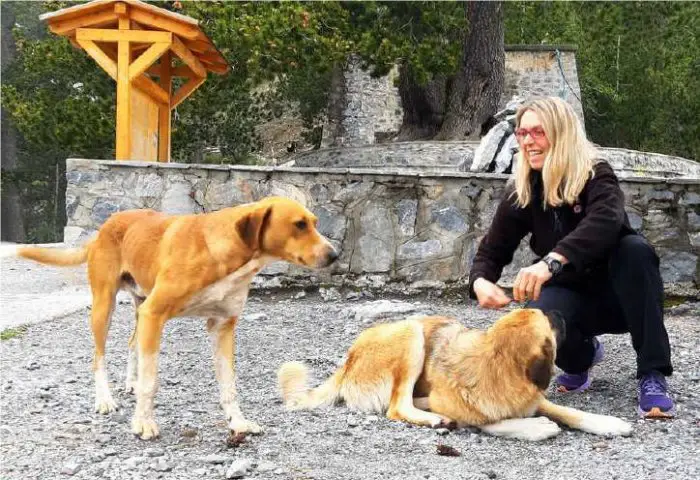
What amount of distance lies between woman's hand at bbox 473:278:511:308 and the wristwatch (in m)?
0.27

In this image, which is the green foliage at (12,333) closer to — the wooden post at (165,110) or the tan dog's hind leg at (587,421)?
the tan dog's hind leg at (587,421)

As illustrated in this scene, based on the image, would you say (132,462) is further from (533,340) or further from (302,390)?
(533,340)

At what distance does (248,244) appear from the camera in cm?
346

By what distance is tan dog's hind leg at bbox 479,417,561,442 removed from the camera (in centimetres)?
372

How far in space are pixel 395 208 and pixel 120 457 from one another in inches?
195

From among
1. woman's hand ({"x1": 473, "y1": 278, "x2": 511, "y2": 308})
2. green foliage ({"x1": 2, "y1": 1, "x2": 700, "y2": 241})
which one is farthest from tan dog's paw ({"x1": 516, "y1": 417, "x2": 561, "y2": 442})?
green foliage ({"x1": 2, "y1": 1, "x2": 700, "y2": 241})

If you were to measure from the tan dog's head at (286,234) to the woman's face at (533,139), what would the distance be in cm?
138

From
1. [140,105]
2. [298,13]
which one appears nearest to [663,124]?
[298,13]

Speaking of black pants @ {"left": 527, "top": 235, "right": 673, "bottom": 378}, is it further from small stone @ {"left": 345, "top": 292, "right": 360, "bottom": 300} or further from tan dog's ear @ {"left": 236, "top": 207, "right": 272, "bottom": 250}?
small stone @ {"left": 345, "top": 292, "right": 360, "bottom": 300}

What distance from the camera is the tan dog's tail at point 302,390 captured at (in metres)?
4.24

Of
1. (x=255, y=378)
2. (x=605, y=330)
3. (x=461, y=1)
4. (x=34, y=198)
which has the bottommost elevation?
(x=34, y=198)

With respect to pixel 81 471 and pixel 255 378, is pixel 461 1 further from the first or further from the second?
pixel 81 471

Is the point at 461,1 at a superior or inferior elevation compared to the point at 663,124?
superior

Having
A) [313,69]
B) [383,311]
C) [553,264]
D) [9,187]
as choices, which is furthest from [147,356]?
[9,187]
